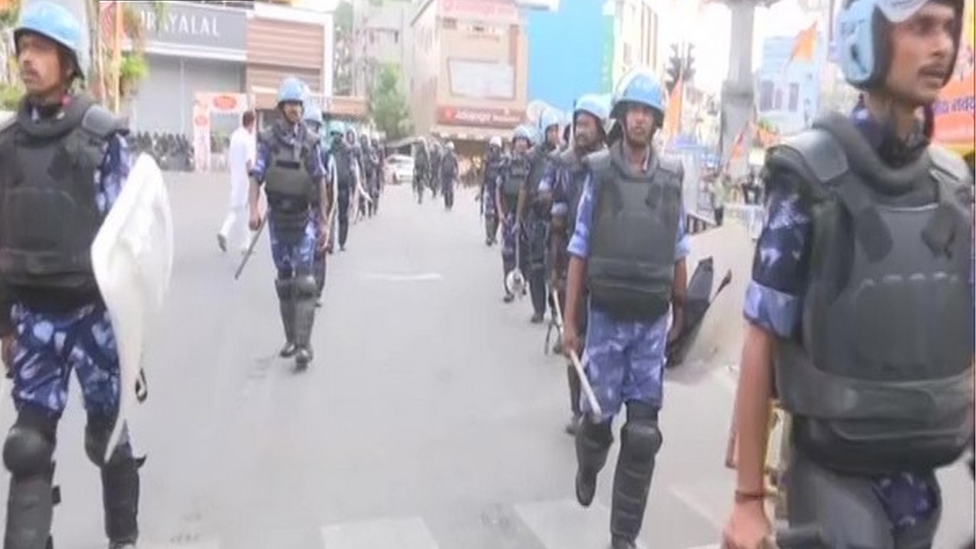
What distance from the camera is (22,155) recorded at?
3697mm

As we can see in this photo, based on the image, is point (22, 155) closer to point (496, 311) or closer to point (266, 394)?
point (266, 394)

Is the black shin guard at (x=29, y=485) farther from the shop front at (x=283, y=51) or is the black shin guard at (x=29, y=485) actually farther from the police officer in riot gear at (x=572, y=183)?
the shop front at (x=283, y=51)

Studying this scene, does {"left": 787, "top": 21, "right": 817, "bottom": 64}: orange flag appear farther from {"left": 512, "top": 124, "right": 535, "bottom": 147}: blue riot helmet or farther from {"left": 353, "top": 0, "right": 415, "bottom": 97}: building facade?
{"left": 353, "top": 0, "right": 415, "bottom": 97}: building facade

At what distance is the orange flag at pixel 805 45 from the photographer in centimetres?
1066

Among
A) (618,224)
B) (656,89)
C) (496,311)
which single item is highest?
(656,89)

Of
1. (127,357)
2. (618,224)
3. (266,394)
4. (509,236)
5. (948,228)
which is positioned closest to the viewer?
(948,228)

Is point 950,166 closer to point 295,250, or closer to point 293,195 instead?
point 293,195

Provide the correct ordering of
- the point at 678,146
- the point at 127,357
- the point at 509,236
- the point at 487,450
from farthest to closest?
the point at 678,146
the point at 509,236
the point at 487,450
the point at 127,357

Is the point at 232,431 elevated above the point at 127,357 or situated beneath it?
situated beneath

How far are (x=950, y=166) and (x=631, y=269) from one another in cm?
213

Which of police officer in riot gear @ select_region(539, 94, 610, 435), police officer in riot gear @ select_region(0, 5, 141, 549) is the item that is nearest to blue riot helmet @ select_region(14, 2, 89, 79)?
police officer in riot gear @ select_region(0, 5, 141, 549)

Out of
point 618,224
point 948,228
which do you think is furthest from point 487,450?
point 948,228

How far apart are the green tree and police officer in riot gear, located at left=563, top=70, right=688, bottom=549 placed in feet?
225

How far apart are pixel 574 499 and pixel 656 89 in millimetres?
1970
